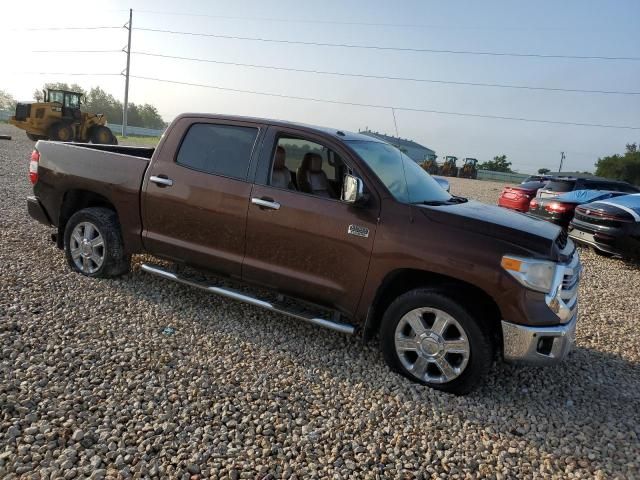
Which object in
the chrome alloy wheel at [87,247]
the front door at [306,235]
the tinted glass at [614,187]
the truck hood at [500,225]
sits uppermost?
the tinted glass at [614,187]

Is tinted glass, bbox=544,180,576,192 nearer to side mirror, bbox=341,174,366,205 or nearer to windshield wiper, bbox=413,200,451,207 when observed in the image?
windshield wiper, bbox=413,200,451,207

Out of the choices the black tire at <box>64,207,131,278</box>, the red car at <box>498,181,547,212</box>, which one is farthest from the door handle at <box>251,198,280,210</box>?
the red car at <box>498,181,547,212</box>

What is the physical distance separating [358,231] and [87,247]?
118 inches

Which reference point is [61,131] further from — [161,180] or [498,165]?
[498,165]

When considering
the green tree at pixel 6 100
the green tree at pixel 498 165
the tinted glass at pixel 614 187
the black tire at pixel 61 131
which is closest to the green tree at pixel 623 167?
the green tree at pixel 498 165

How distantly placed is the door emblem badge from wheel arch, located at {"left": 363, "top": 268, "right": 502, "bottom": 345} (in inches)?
13.5

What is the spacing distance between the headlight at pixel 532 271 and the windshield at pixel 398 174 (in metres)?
0.93

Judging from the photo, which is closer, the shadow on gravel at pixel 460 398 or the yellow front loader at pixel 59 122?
the shadow on gravel at pixel 460 398

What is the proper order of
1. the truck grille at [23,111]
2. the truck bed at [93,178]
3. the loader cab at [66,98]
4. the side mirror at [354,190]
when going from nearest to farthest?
the side mirror at [354,190], the truck bed at [93,178], the truck grille at [23,111], the loader cab at [66,98]

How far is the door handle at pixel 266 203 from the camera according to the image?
3936 millimetres

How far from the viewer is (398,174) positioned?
4.11m

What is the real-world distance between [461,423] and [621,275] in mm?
6039

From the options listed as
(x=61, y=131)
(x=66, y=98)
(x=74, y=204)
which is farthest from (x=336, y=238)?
(x=66, y=98)

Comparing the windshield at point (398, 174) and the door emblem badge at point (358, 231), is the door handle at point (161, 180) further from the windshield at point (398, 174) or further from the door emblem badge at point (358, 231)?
the door emblem badge at point (358, 231)
